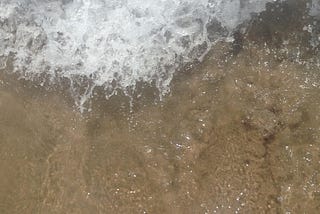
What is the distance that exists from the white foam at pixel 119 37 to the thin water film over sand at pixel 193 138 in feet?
0.35

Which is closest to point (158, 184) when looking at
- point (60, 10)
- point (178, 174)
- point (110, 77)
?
point (178, 174)

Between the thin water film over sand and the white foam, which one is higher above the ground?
the white foam

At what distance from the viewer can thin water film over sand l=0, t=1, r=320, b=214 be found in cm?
327

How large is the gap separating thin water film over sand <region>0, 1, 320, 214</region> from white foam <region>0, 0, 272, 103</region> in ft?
0.35

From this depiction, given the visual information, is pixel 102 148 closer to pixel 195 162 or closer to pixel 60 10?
pixel 195 162

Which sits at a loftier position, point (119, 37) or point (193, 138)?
point (119, 37)

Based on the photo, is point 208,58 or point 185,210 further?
point 208,58

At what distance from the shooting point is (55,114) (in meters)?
3.56

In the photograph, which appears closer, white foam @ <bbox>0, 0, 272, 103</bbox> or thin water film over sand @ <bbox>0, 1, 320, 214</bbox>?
thin water film over sand @ <bbox>0, 1, 320, 214</bbox>

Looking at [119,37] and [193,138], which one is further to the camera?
[119,37]

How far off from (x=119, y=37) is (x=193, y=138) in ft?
2.83

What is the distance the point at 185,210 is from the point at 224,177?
31 centimetres

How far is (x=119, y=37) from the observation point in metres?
3.65

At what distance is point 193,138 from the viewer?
3383 mm
